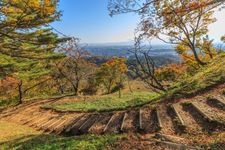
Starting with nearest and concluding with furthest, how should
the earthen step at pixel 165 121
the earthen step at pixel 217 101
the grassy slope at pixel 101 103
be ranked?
the earthen step at pixel 165 121 → the earthen step at pixel 217 101 → the grassy slope at pixel 101 103

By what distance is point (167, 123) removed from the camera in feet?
26.9

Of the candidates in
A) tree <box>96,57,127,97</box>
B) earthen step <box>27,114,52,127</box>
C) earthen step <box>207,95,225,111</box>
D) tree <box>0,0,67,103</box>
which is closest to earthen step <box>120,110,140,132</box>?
earthen step <box>207,95,225,111</box>

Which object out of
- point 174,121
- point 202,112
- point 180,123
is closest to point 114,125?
point 174,121

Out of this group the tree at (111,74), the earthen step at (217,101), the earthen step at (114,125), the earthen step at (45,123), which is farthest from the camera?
the tree at (111,74)

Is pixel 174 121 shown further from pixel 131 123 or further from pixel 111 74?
pixel 111 74

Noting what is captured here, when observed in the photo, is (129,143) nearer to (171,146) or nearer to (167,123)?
(171,146)

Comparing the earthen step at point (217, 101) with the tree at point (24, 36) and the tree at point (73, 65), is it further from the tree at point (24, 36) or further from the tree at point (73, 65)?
the tree at point (73, 65)

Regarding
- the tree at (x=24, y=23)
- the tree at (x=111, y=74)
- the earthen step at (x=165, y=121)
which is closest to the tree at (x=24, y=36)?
the tree at (x=24, y=23)

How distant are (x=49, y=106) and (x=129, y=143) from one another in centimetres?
1457

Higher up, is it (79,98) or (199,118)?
(199,118)

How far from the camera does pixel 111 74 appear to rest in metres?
40.0

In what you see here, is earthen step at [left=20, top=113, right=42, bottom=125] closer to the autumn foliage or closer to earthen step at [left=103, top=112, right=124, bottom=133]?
earthen step at [left=103, top=112, right=124, bottom=133]

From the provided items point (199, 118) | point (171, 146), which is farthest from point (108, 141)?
point (199, 118)

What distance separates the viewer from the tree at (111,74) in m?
39.7
